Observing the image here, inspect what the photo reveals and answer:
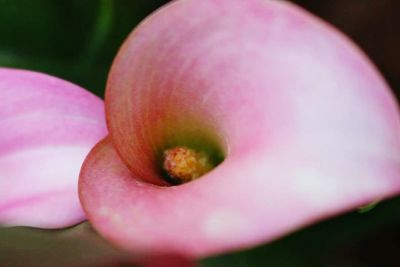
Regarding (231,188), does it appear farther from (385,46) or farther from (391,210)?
(385,46)

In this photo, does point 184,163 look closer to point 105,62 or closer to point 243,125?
point 243,125

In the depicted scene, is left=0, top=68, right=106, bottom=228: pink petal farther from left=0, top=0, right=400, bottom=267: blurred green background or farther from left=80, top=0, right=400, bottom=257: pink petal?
left=0, top=0, right=400, bottom=267: blurred green background

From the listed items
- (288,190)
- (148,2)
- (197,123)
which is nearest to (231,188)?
(288,190)

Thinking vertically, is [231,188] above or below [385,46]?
above

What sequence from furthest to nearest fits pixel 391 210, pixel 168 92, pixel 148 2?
pixel 148 2, pixel 391 210, pixel 168 92

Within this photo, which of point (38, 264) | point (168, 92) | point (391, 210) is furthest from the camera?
point (391, 210)

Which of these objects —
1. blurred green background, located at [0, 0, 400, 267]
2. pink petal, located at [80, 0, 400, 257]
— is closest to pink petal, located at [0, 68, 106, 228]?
pink petal, located at [80, 0, 400, 257]

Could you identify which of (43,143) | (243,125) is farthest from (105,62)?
(243,125)

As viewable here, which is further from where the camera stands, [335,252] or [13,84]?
[335,252]
